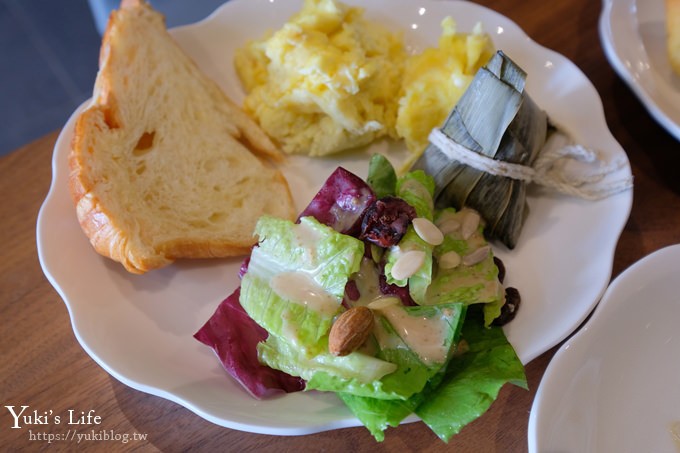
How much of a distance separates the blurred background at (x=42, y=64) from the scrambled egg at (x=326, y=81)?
216cm

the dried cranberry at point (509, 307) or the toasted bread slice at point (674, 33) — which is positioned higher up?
the toasted bread slice at point (674, 33)

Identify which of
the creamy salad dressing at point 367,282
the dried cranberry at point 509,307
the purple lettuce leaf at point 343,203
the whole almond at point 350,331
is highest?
the purple lettuce leaf at point 343,203

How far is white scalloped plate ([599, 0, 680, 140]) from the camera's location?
2167mm

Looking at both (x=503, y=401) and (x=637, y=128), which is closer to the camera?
(x=503, y=401)

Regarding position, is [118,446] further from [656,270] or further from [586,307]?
[656,270]

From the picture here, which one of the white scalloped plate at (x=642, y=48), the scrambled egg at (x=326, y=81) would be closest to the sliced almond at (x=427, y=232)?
the scrambled egg at (x=326, y=81)

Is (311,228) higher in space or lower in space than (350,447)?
higher

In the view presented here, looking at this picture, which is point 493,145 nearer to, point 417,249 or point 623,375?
point 417,249

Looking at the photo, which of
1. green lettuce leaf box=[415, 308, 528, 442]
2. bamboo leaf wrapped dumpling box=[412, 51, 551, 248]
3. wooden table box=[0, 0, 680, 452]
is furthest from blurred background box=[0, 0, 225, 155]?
green lettuce leaf box=[415, 308, 528, 442]

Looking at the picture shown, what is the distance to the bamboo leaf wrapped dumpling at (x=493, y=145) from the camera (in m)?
1.81

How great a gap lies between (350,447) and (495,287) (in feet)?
2.07

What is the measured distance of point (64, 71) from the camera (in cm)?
399

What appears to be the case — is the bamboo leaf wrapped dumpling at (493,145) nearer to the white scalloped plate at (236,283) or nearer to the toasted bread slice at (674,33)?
the white scalloped plate at (236,283)

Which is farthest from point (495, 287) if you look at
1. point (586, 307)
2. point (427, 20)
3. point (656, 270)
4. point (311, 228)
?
point (427, 20)
